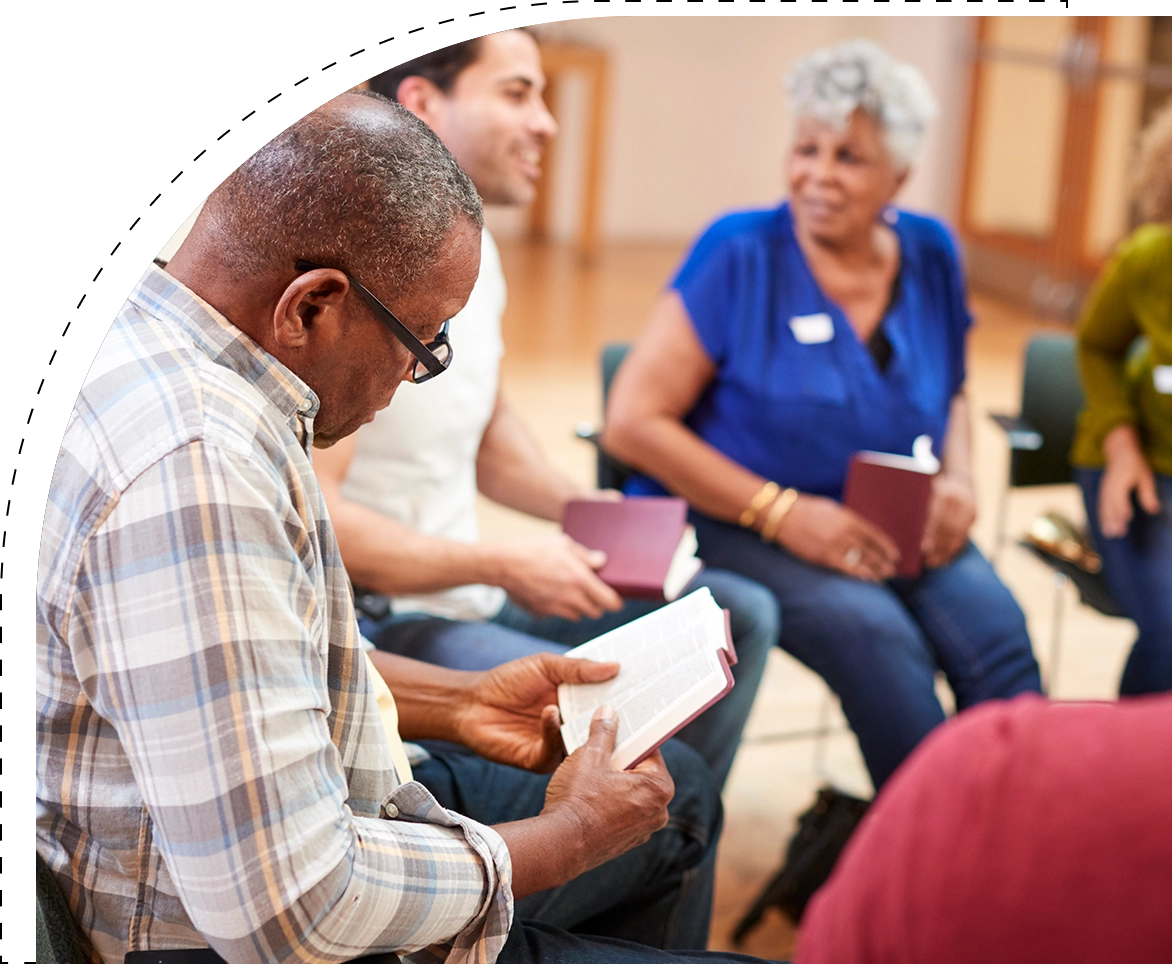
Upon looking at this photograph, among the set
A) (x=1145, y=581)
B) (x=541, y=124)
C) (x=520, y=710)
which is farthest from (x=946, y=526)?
(x=520, y=710)

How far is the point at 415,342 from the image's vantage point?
42.9 inches

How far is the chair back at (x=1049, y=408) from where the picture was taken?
9.35 feet

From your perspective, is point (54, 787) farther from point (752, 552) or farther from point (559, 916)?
point (752, 552)

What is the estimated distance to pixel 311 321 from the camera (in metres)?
1.05

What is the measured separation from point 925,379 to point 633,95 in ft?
21.3

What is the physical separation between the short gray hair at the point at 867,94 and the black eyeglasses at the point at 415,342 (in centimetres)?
142

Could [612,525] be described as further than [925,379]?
No

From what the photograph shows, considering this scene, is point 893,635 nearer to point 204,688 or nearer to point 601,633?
point 601,633

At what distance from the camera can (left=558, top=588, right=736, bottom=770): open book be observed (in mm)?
1282

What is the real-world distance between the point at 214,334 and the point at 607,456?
5.24 ft

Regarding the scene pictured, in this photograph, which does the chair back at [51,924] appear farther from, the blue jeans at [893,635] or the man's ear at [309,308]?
the blue jeans at [893,635]

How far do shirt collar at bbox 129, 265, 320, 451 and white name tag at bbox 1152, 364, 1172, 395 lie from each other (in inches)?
82.1

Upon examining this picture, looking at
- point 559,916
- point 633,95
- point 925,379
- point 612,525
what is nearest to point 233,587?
point 559,916

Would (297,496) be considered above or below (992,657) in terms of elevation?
above
